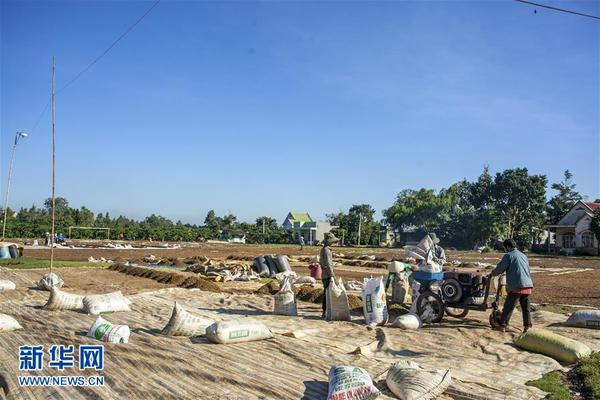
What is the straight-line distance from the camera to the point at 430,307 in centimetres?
791

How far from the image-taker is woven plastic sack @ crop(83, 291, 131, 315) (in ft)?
27.5

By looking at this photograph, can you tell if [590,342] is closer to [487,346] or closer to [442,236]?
[487,346]

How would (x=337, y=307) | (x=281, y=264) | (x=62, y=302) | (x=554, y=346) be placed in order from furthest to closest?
1. (x=281, y=264)
2. (x=62, y=302)
3. (x=337, y=307)
4. (x=554, y=346)

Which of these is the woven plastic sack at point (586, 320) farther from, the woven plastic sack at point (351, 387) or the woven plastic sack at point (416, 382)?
the woven plastic sack at point (351, 387)

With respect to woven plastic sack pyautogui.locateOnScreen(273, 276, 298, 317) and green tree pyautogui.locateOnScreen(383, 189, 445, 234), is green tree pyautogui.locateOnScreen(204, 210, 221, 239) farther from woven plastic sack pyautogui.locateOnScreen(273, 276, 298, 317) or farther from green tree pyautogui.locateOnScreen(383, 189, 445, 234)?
woven plastic sack pyautogui.locateOnScreen(273, 276, 298, 317)

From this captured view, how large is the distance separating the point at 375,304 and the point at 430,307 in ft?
3.01

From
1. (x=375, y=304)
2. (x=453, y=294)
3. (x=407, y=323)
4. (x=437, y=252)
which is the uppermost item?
(x=437, y=252)

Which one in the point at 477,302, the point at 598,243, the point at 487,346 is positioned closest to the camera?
the point at 487,346

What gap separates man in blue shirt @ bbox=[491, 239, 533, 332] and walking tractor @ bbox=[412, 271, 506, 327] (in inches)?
15.8

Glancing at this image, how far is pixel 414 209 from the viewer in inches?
2562

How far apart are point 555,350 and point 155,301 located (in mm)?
7227

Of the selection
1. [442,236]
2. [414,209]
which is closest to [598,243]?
[442,236]

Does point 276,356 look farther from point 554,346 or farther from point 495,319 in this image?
point 495,319

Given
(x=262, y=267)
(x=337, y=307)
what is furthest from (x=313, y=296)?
(x=262, y=267)
